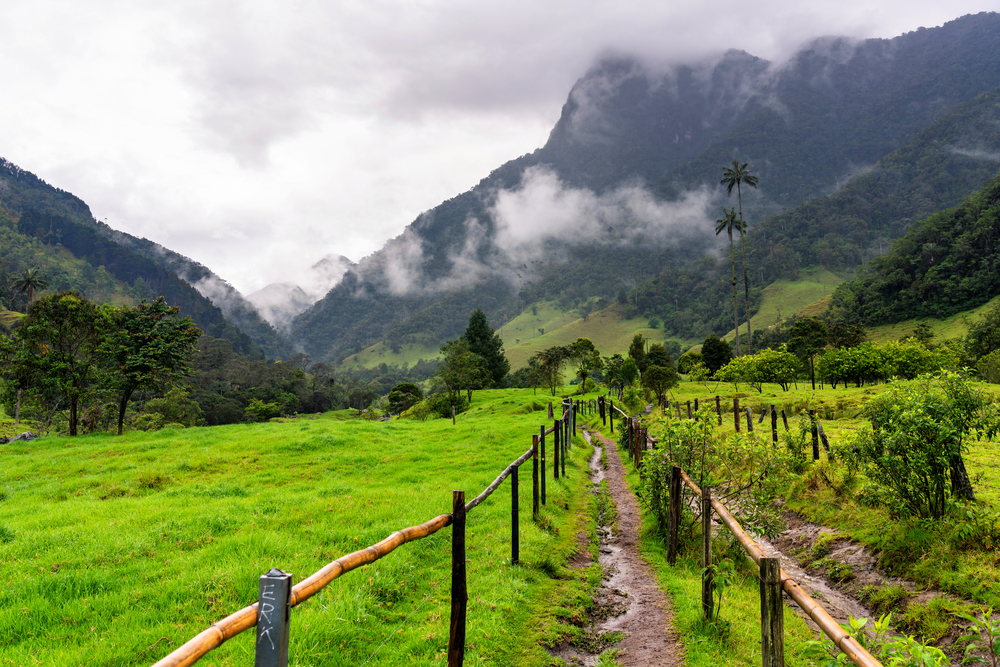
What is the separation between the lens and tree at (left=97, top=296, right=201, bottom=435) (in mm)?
29203

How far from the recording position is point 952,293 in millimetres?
104812

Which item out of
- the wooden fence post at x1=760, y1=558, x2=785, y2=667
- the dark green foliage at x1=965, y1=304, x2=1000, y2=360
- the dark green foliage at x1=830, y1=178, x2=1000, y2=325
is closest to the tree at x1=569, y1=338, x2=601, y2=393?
the dark green foliage at x1=965, y1=304, x2=1000, y2=360

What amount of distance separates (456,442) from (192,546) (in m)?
15.6

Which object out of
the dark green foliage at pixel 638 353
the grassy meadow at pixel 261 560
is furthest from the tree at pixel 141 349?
the dark green foliage at pixel 638 353

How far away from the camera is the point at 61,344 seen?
29.0 m

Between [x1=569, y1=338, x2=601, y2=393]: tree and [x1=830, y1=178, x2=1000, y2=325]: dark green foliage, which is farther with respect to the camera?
[x1=830, y1=178, x2=1000, y2=325]: dark green foliage

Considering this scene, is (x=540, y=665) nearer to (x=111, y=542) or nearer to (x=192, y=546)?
(x=192, y=546)

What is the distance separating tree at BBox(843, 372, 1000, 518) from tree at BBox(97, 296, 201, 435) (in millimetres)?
35057

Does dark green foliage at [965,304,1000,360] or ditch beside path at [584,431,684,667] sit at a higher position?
dark green foliage at [965,304,1000,360]

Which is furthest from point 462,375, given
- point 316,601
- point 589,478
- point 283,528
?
point 316,601

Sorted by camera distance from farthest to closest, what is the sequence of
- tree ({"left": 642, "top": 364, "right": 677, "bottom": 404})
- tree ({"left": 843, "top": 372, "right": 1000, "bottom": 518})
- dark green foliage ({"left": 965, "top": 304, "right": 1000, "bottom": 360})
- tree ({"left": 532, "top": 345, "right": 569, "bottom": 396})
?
1. tree ({"left": 532, "top": 345, "right": 569, "bottom": 396})
2. dark green foliage ({"left": 965, "top": 304, "right": 1000, "bottom": 360})
3. tree ({"left": 642, "top": 364, "right": 677, "bottom": 404})
4. tree ({"left": 843, "top": 372, "right": 1000, "bottom": 518})

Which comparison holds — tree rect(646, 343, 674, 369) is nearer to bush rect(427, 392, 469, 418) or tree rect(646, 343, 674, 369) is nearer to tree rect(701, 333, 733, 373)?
tree rect(701, 333, 733, 373)

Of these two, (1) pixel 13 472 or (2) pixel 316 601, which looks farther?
(1) pixel 13 472

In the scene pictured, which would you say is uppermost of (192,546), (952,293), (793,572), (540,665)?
(952,293)
